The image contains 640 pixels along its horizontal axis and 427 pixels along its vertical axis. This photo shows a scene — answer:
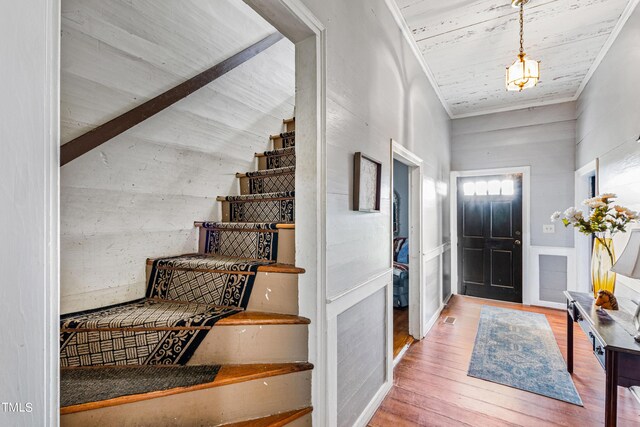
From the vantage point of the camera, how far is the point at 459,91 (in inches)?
156

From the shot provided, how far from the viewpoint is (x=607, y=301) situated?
6.44 feet

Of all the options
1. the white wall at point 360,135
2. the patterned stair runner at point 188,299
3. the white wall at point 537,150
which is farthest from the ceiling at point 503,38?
the patterned stair runner at point 188,299

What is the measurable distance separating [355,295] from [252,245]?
2.22 ft

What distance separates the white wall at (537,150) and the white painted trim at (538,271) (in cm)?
8

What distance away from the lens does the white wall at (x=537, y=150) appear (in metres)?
4.16

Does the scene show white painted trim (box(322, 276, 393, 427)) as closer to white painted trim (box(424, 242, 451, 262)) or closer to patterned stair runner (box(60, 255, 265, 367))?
patterned stair runner (box(60, 255, 265, 367))

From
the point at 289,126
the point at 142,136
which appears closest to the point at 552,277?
the point at 289,126

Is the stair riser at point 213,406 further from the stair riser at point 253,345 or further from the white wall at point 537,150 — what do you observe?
the white wall at point 537,150

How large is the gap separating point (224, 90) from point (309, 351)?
1938 mm

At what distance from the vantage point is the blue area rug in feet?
7.54

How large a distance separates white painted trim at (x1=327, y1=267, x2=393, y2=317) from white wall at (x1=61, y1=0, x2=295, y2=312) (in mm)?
1121

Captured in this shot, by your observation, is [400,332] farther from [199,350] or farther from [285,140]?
[199,350]

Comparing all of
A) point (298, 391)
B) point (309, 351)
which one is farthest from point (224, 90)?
point (298, 391)

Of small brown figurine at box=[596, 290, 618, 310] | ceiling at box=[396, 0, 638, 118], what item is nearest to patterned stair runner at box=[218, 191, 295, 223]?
ceiling at box=[396, 0, 638, 118]
